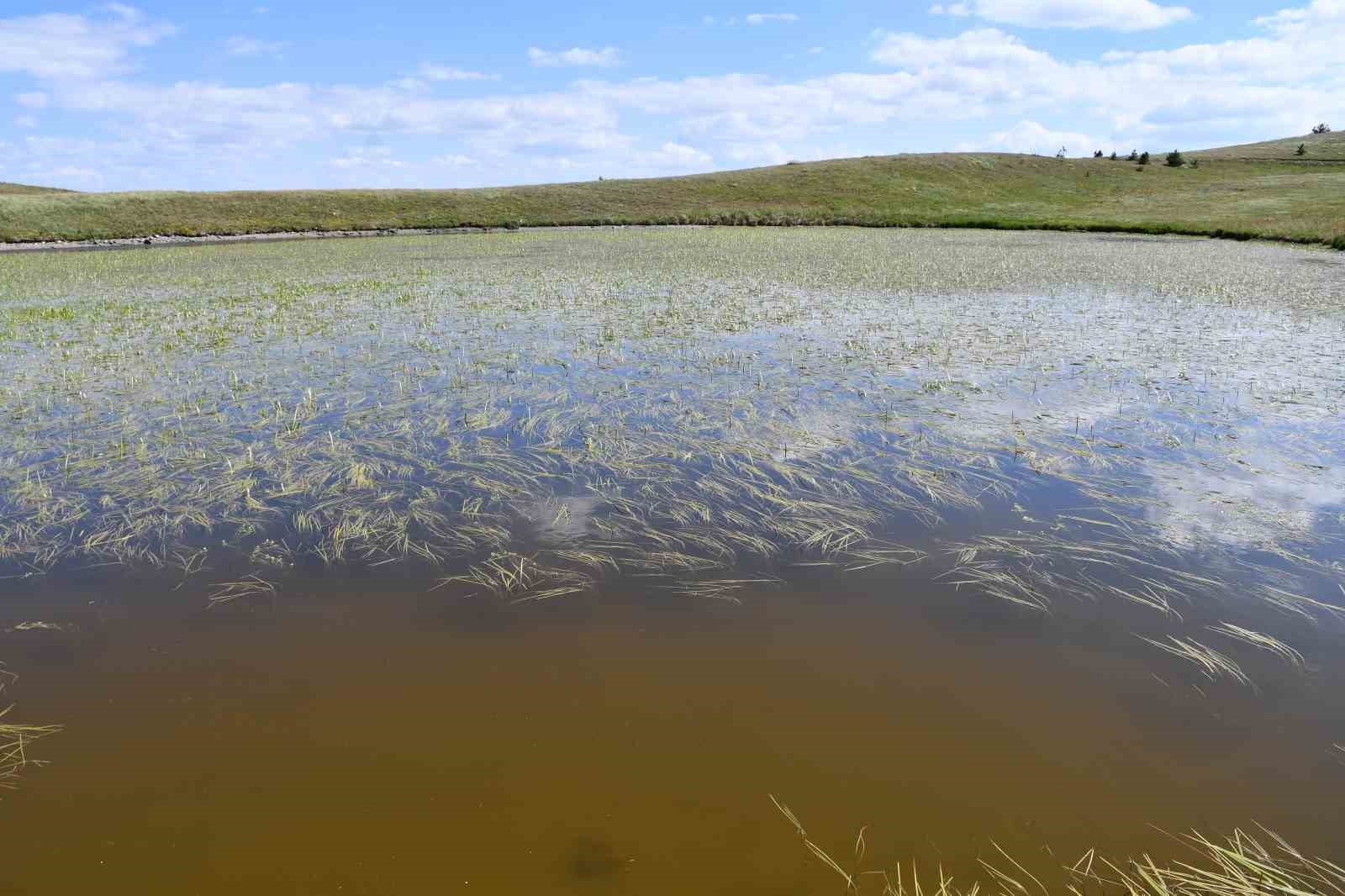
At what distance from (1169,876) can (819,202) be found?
6728cm

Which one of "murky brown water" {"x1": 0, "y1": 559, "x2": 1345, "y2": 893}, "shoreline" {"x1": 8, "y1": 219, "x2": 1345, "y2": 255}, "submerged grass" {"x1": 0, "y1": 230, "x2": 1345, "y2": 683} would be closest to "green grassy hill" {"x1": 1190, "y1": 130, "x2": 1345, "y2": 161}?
"shoreline" {"x1": 8, "y1": 219, "x2": 1345, "y2": 255}

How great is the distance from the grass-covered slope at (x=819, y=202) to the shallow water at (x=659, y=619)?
43996 mm

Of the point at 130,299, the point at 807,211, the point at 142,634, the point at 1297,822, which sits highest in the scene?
the point at 807,211

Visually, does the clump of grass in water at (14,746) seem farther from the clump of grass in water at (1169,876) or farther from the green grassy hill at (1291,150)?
the green grassy hill at (1291,150)

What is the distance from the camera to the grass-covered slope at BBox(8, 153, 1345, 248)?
50.9 meters

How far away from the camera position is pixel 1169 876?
2.98 meters

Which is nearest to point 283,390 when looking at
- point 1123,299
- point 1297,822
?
point 1297,822

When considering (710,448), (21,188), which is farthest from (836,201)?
(21,188)

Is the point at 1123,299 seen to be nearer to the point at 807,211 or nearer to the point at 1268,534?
the point at 1268,534

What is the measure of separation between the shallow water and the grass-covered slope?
4400 centimetres

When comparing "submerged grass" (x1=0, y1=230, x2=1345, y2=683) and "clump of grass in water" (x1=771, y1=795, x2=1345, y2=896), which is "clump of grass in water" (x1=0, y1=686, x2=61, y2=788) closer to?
"submerged grass" (x1=0, y1=230, x2=1345, y2=683)

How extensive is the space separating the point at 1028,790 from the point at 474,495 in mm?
Answer: 5357

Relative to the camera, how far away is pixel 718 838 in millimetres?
3207

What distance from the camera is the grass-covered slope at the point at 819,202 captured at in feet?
167
